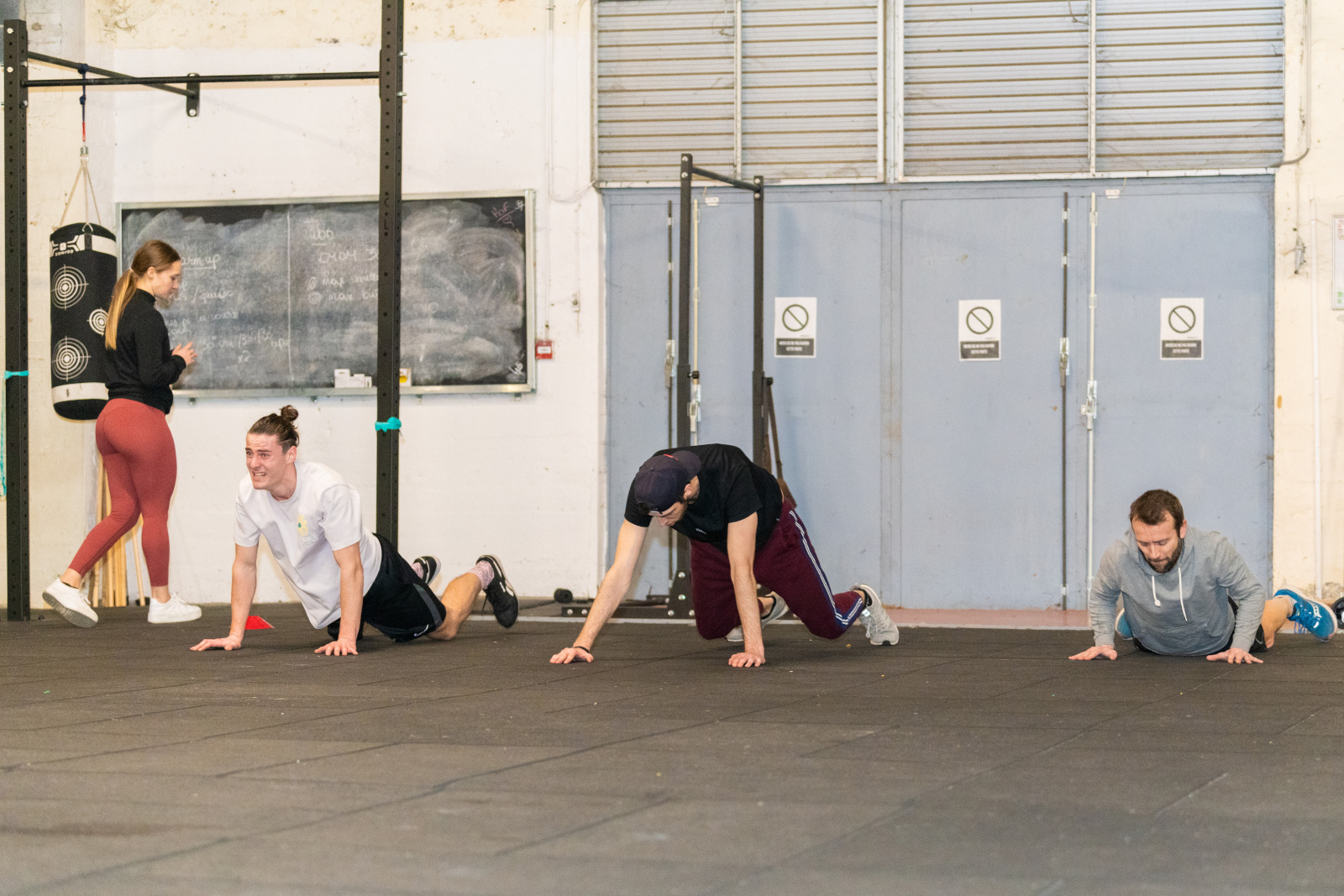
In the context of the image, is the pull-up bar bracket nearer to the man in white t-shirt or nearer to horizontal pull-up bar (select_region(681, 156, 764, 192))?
horizontal pull-up bar (select_region(681, 156, 764, 192))

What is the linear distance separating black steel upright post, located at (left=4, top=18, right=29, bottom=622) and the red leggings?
114 cm

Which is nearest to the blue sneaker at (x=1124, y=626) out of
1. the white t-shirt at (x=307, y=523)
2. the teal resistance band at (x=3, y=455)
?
the white t-shirt at (x=307, y=523)

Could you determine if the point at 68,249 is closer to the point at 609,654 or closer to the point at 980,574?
the point at 609,654

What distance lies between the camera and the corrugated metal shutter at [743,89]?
7934 mm

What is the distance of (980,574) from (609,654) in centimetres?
312

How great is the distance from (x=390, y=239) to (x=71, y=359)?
154cm

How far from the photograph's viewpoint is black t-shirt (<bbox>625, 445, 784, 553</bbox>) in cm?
479

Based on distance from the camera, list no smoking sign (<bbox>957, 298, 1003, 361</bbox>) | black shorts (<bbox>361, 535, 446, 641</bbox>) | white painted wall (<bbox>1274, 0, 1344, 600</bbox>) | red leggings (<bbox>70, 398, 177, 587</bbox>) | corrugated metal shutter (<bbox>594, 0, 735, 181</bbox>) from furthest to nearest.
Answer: corrugated metal shutter (<bbox>594, 0, 735, 181</bbox>) < no smoking sign (<bbox>957, 298, 1003, 361</bbox>) < white painted wall (<bbox>1274, 0, 1344, 600</bbox>) < red leggings (<bbox>70, 398, 177, 587</bbox>) < black shorts (<bbox>361, 535, 446, 641</bbox>)

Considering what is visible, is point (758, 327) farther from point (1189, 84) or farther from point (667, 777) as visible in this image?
point (667, 777)

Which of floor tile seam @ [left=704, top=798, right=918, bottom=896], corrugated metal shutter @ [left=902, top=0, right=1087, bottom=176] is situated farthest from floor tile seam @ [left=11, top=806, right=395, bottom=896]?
corrugated metal shutter @ [left=902, top=0, right=1087, bottom=176]

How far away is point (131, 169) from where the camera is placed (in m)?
8.55

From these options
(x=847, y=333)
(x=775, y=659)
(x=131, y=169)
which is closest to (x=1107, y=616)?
(x=775, y=659)

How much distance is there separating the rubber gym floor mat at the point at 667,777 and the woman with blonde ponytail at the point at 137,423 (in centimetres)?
105

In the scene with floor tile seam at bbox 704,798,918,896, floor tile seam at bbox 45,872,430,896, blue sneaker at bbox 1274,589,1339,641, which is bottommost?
blue sneaker at bbox 1274,589,1339,641
